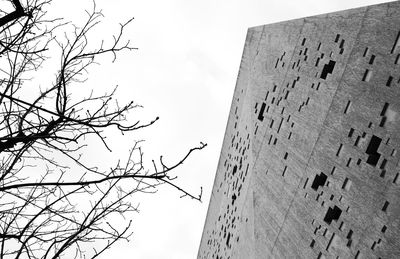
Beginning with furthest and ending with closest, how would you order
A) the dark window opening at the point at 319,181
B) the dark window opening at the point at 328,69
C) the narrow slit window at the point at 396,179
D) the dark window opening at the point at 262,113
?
1. the dark window opening at the point at 262,113
2. the dark window opening at the point at 328,69
3. the dark window opening at the point at 319,181
4. the narrow slit window at the point at 396,179

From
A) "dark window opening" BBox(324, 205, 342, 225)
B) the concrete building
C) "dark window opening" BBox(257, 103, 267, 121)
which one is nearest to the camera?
the concrete building

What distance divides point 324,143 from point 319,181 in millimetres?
1121

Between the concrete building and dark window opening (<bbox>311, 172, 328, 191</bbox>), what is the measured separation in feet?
0.09

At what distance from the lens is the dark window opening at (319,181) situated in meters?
12.0

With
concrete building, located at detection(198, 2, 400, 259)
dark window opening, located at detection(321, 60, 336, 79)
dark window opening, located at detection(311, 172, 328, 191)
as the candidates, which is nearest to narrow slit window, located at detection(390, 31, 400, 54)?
concrete building, located at detection(198, 2, 400, 259)

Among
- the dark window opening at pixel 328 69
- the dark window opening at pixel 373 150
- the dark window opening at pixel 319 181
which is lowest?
the dark window opening at pixel 319 181

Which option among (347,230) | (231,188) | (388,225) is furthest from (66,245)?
(231,188)

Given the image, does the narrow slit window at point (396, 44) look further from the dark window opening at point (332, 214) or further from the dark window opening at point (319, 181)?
the dark window opening at point (332, 214)

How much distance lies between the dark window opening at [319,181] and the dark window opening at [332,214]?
2.79 feet

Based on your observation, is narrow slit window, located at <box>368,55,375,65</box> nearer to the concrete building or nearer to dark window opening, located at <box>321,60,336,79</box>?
the concrete building

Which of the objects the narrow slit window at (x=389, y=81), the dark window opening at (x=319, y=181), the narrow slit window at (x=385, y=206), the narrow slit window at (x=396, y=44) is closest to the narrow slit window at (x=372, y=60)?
the narrow slit window at (x=396, y=44)

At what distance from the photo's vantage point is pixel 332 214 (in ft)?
37.1

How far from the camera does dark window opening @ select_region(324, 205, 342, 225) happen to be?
1111 centimetres

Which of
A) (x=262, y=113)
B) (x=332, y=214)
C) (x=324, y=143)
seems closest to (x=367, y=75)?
(x=324, y=143)
